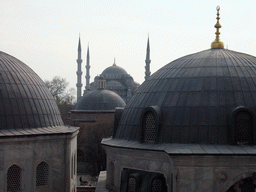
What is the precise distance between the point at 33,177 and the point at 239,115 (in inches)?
367

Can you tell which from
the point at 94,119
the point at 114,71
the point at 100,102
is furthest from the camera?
the point at 114,71

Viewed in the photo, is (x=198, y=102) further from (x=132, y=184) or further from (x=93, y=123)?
(x=93, y=123)

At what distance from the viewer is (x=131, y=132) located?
60.9 ft

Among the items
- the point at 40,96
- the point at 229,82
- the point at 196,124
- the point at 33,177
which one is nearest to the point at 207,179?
the point at 196,124

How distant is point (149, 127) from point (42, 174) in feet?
19.8

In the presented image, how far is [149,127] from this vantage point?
17.7 meters

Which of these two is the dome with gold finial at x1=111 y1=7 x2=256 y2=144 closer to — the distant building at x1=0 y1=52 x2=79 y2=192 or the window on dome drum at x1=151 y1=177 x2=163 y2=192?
the window on dome drum at x1=151 y1=177 x2=163 y2=192

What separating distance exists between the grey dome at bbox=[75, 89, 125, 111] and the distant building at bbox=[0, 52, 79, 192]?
3066cm

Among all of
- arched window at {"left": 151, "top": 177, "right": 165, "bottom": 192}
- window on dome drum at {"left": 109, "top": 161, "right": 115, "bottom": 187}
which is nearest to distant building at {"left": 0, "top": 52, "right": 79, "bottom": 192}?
window on dome drum at {"left": 109, "top": 161, "right": 115, "bottom": 187}

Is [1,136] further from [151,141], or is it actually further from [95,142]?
[95,142]

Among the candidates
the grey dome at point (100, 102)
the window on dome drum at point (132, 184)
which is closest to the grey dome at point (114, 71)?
the grey dome at point (100, 102)

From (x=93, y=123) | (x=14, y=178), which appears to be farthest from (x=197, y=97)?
(x=93, y=123)

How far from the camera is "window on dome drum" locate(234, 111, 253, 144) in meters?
16.4

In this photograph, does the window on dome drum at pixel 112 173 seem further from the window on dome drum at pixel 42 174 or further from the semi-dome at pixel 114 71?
the semi-dome at pixel 114 71
